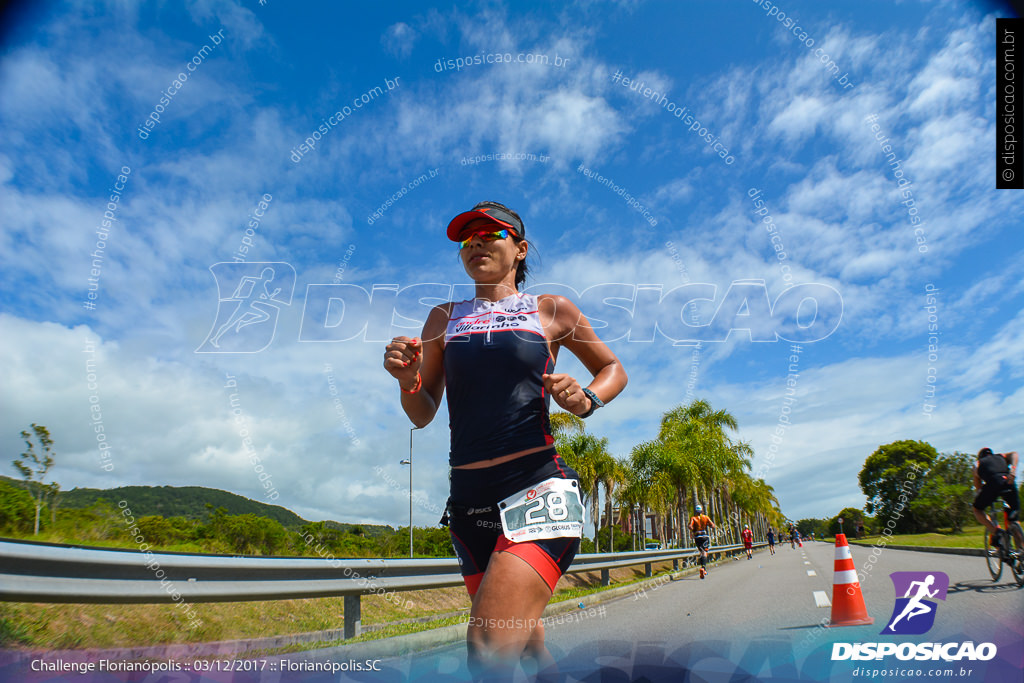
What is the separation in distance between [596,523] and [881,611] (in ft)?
80.9

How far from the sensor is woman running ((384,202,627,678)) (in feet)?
5.54

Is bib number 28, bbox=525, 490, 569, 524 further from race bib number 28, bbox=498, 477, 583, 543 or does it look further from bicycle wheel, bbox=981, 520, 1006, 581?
bicycle wheel, bbox=981, 520, 1006, 581

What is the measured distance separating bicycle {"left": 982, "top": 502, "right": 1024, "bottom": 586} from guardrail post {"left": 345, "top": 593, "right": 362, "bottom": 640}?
7.38 metres

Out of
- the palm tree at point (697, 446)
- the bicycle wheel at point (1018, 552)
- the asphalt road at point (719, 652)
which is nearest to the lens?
the asphalt road at point (719, 652)

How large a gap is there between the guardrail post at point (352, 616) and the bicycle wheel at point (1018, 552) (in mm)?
7376

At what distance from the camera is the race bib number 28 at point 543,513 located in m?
1.81

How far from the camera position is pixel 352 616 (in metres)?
4.20

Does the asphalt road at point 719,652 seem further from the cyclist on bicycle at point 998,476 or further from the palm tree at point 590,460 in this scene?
the palm tree at point 590,460

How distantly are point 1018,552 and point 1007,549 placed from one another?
251 mm

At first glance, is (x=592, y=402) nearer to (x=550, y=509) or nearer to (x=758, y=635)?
(x=550, y=509)

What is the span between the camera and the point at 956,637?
172cm

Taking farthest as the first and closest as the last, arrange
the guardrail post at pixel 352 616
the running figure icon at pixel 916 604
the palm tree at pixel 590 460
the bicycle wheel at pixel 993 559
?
the palm tree at pixel 590 460 → the bicycle wheel at pixel 993 559 → the guardrail post at pixel 352 616 → the running figure icon at pixel 916 604

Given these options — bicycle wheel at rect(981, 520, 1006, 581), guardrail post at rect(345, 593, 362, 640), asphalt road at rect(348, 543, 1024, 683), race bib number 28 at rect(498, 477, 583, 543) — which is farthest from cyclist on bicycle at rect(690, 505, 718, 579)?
race bib number 28 at rect(498, 477, 583, 543)

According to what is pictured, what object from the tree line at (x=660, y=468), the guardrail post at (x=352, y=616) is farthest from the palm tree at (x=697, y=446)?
the guardrail post at (x=352, y=616)
